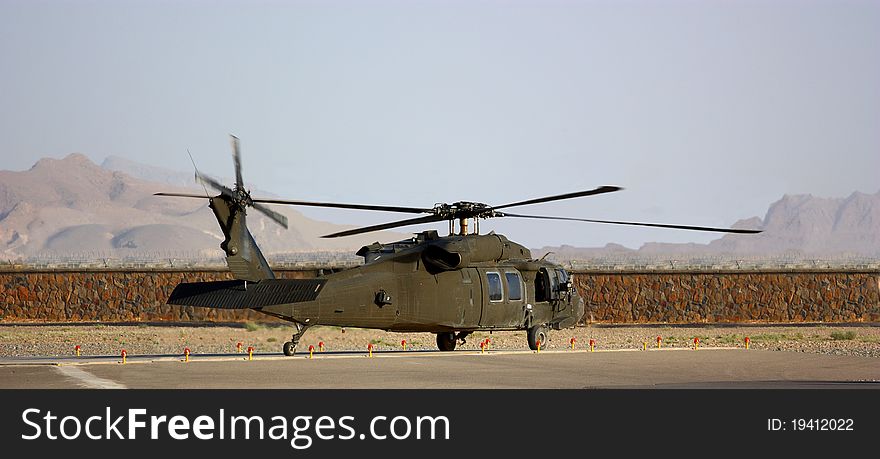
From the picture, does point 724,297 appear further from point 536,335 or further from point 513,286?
point 513,286

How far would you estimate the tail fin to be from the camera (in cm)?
3159

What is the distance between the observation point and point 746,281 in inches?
2832


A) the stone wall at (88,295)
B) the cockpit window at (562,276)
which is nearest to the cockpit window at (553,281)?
the cockpit window at (562,276)

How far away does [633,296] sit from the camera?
71000 millimetres

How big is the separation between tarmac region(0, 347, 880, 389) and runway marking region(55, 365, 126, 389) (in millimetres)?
20

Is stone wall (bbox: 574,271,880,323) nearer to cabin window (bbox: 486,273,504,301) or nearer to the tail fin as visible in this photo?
cabin window (bbox: 486,273,504,301)

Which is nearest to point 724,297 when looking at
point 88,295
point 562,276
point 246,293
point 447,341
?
point 562,276

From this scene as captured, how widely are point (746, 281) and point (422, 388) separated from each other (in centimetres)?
4953

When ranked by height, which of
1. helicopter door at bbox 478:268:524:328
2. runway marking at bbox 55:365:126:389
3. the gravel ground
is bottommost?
the gravel ground

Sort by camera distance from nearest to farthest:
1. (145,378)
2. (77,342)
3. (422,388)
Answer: (422,388) → (145,378) → (77,342)

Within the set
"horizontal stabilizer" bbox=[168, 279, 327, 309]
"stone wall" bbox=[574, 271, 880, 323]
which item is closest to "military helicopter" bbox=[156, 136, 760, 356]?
"horizontal stabilizer" bbox=[168, 279, 327, 309]

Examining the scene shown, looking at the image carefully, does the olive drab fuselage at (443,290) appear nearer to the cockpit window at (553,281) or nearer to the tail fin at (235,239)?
the cockpit window at (553,281)
